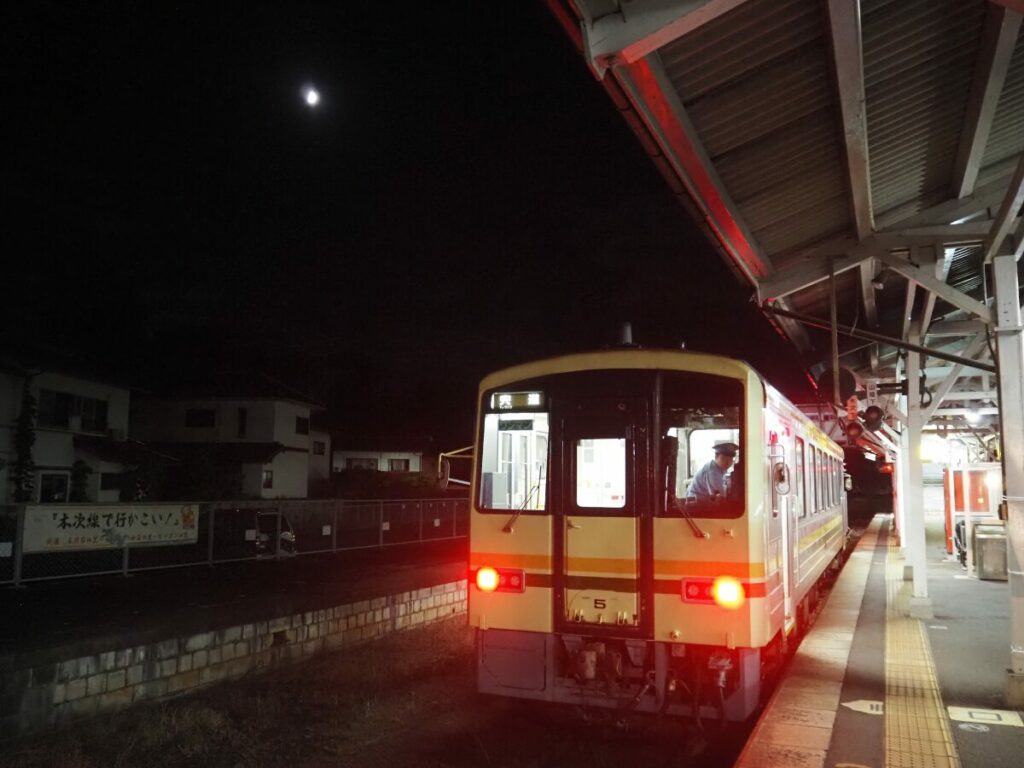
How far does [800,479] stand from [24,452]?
22029 millimetres

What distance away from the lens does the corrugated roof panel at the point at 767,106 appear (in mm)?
4551

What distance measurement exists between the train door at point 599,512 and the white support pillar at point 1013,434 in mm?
3001

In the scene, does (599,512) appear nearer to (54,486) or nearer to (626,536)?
(626,536)

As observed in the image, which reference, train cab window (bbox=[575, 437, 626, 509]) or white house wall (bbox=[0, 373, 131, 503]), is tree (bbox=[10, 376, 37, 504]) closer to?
white house wall (bbox=[0, 373, 131, 503])

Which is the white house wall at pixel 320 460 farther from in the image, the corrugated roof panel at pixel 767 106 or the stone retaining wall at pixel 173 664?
the corrugated roof panel at pixel 767 106

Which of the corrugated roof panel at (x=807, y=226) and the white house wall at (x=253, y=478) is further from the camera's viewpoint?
the white house wall at (x=253, y=478)

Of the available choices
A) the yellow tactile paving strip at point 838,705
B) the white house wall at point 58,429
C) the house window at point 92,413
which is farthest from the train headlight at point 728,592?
the house window at point 92,413

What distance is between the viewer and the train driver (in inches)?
226

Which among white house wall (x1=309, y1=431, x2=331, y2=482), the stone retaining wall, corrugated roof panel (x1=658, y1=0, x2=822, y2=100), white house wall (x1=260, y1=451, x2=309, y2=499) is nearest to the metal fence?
the stone retaining wall

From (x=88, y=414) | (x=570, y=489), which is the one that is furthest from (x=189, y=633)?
(x=88, y=414)

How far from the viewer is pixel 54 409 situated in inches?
942

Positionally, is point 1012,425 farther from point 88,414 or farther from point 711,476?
point 88,414

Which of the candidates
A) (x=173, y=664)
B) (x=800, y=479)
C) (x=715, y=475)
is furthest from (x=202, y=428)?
(x=715, y=475)

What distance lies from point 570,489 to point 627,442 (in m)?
0.58
